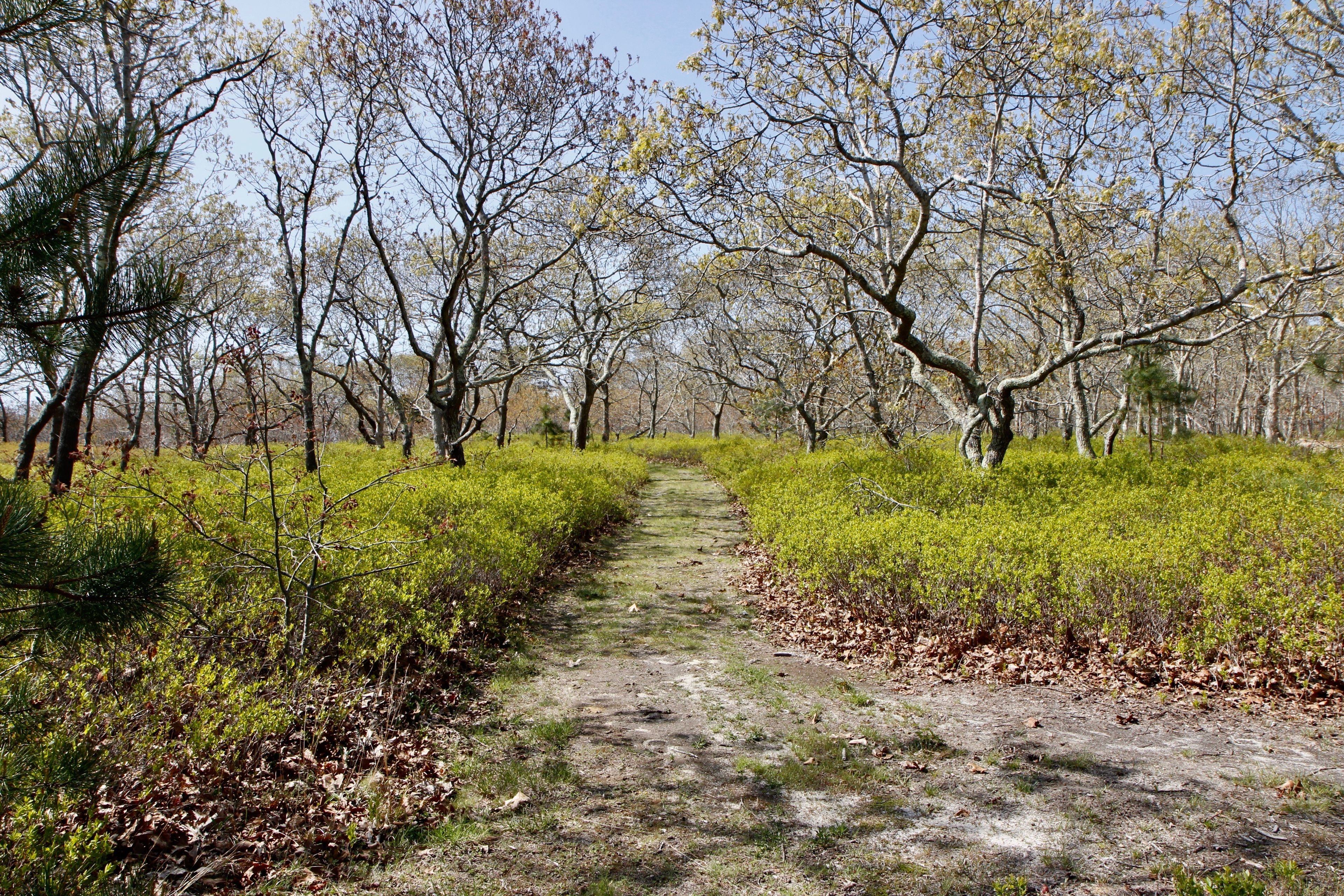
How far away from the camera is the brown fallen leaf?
11.1 ft

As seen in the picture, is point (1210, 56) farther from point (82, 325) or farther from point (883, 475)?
point (82, 325)

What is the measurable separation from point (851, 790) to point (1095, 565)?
10.2ft

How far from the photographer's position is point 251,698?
3.49m

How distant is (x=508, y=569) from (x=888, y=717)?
144 inches

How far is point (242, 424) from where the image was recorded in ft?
15.6

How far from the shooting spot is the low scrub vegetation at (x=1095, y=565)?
457 cm

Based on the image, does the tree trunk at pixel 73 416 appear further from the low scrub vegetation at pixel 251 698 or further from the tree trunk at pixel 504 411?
the tree trunk at pixel 504 411

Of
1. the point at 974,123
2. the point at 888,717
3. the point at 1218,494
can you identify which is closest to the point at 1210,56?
the point at 974,123

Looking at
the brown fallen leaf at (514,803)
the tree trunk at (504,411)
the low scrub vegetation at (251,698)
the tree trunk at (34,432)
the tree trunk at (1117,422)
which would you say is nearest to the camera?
the low scrub vegetation at (251,698)

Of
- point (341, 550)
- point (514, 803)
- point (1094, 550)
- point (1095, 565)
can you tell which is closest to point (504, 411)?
point (341, 550)

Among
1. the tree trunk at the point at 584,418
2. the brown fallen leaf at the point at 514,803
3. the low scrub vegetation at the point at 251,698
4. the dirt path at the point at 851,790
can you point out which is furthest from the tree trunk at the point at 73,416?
the tree trunk at the point at 584,418

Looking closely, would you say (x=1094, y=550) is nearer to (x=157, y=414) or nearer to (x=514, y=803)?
(x=514, y=803)

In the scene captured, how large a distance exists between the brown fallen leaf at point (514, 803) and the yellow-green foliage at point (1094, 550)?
3620 mm

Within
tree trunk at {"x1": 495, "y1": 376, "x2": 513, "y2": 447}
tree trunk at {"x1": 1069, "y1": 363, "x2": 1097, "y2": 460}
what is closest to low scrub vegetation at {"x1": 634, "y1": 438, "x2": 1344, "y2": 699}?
tree trunk at {"x1": 1069, "y1": 363, "x2": 1097, "y2": 460}
